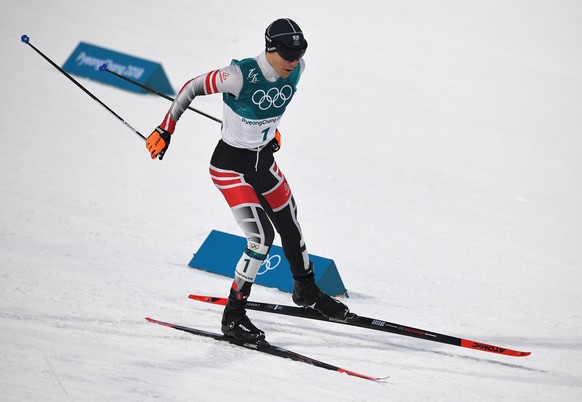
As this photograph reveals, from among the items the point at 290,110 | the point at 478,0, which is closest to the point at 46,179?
the point at 290,110

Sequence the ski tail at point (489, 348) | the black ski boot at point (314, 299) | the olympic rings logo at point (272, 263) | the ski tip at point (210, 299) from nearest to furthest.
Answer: the ski tail at point (489, 348) → the black ski boot at point (314, 299) → the ski tip at point (210, 299) → the olympic rings logo at point (272, 263)

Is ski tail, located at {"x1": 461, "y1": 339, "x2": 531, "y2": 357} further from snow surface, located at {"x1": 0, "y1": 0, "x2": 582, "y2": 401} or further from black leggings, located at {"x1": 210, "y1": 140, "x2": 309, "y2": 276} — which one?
black leggings, located at {"x1": 210, "y1": 140, "x2": 309, "y2": 276}

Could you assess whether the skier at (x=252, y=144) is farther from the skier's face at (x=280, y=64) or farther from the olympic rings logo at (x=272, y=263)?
the olympic rings logo at (x=272, y=263)

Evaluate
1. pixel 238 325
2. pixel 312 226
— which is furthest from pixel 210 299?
pixel 312 226

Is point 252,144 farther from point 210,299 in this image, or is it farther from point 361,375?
point 361,375

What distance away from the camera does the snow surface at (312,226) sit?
15.6ft

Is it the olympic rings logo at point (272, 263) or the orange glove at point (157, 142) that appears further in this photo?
the olympic rings logo at point (272, 263)

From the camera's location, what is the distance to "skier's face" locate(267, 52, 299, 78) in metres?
4.95

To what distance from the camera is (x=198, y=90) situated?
16.6 ft

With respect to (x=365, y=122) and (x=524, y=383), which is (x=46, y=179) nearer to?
(x=524, y=383)

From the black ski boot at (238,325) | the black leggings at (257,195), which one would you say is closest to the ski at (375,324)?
the black leggings at (257,195)

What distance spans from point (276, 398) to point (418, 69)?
16.7 meters

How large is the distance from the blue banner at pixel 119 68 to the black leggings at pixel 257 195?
843cm

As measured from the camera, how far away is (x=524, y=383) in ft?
16.8
